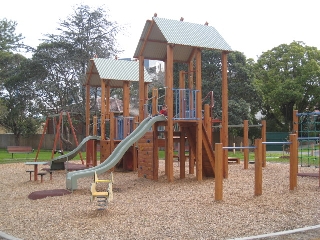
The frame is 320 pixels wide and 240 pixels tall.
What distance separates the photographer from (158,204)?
8.59 meters

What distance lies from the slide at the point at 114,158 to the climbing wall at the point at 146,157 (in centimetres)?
99

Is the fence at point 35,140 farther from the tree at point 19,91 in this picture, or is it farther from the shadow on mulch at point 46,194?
the shadow on mulch at point 46,194

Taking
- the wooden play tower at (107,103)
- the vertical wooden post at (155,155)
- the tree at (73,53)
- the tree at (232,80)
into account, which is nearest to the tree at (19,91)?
the tree at (73,53)

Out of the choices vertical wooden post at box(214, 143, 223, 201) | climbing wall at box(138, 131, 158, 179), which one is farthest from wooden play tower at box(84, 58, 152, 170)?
vertical wooden post at box(214, 143, 223, 201)

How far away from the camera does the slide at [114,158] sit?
1095cm

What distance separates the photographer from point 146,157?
13492mm

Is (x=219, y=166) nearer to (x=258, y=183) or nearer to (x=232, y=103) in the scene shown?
(x=258, y=183)

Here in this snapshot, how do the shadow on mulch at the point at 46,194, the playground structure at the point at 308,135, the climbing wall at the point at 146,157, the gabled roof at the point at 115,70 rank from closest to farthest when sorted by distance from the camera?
the shadow on mulch at the point at 46,194
the climbing wall at the point at 146,157
the playground structure at the point at 308,135
the gabled roof at the point at 115,70

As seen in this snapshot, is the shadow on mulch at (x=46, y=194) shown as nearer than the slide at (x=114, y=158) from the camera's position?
Yes

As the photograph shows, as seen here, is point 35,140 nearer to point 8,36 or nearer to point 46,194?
point 8,36

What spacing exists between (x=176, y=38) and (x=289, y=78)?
3305cm

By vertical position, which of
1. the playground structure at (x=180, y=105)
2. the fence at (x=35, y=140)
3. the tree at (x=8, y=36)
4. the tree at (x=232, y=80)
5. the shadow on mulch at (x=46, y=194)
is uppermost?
the tree at (x=8, y=36)

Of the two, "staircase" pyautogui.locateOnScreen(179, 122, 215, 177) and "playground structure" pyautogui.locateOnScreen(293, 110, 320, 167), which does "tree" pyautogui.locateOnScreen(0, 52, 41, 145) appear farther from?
"staircase" pyautogui.locateOnScreen(179, 122, 215, 177)

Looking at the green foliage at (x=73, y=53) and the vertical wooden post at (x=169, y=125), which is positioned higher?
the green foliage at (x=73, y=53)
